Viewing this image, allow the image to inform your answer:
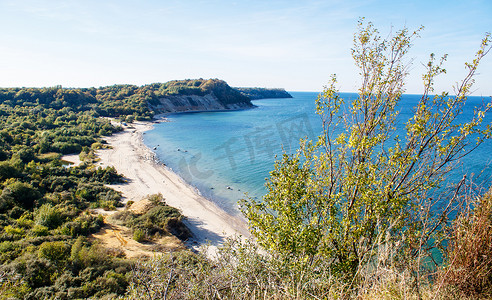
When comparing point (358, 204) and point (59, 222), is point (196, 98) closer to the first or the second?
point (59, 222)

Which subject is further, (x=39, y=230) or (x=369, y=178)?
(x=39, y=230)

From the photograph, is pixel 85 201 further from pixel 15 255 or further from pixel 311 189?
pixel 311 189

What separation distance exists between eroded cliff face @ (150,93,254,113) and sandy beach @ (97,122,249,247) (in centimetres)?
6587

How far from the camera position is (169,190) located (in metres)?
33.4

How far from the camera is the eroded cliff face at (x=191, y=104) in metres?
120

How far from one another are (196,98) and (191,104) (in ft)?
19.9

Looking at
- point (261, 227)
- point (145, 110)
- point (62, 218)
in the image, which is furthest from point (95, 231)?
point (145, 110)

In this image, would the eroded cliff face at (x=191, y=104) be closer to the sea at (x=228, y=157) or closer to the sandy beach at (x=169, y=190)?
the sea at (x=228, y=157)

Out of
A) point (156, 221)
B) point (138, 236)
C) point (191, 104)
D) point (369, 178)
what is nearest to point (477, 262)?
point (369, 178)

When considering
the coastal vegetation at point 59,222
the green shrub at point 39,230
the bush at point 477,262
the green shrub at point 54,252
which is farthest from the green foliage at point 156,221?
the bush at point 477,262

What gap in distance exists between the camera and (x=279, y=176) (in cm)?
890

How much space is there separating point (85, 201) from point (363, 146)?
27091 mm

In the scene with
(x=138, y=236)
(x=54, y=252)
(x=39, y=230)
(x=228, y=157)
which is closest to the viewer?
(x=54, y=252)

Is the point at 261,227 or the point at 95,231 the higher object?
the point at 261,227
